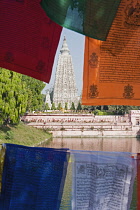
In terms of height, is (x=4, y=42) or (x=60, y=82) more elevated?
(x=60, y=82)

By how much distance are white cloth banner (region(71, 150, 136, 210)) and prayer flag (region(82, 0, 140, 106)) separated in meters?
0.67

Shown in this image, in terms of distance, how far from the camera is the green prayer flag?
4500 millimetres

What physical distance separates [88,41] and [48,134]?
3492 cm

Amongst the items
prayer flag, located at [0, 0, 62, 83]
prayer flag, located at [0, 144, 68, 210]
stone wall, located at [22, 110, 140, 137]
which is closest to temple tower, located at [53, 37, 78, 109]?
stone wall, located at [22, 110, 140, 137]

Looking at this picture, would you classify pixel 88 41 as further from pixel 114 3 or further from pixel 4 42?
pixel 4 42

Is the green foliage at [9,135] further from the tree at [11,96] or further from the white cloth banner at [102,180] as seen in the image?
the white cloth banner at [102,180]

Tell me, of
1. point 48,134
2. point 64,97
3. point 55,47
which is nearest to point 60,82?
point 64,97

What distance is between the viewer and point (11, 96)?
27.8 metres

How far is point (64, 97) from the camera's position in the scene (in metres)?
70.5

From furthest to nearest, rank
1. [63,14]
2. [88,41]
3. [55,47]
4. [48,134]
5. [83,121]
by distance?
[83,121] → [48,134] → [55,47] → [88,41] → [63,14]

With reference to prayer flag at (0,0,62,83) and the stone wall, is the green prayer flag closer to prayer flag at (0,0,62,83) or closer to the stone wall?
prayer flag at (0,0,62,83)

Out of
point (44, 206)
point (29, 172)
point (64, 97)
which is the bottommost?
point (44, 206)

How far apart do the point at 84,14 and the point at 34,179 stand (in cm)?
205

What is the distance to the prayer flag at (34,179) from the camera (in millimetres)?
4973
